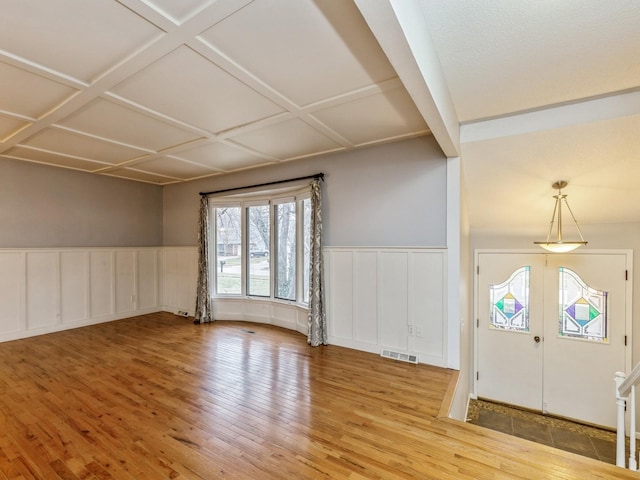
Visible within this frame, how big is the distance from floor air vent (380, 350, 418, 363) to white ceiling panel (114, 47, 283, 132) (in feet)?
10.1

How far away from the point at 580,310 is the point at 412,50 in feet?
15.5

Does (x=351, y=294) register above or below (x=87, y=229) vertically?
below

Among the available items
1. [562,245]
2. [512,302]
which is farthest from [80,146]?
[512,302]

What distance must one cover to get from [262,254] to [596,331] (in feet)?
16.9

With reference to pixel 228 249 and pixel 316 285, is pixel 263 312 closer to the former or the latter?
pixel 228 249

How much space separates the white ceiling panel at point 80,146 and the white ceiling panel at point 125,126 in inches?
12.0

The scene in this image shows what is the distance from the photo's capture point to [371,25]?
149 centimetres

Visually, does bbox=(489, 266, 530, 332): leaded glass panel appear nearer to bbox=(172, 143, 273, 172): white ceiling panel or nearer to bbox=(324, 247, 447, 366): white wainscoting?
bbox=(324, 247, 447, 366): white wainscoting

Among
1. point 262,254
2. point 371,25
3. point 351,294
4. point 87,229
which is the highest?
point 371,25

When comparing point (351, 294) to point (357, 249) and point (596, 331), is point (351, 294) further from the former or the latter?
point (596, 331)

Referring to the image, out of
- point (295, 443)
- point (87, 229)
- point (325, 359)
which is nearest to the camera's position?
point (295, 443)

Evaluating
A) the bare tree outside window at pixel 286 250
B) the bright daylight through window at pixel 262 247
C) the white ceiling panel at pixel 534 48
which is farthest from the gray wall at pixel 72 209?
the white ceiling panel at pixel 534 48

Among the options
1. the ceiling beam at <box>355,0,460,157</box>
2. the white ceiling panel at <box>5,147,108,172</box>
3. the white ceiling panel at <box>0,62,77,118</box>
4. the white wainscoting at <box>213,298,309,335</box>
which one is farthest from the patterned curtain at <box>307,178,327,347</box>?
the white ceiling panel at <box>5,147,108,172</box>

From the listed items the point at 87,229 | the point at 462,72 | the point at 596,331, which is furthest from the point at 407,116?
the point at 87,229
